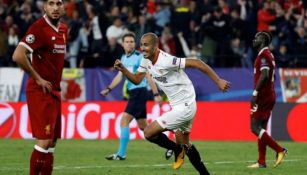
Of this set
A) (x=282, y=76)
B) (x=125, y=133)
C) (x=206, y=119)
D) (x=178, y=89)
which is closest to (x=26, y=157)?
(x=125, y=133)

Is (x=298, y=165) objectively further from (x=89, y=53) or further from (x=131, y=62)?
(x=89, y=53)

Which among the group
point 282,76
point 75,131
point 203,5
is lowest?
point 75,131

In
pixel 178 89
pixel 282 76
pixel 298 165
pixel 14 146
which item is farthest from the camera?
pixel 282 76

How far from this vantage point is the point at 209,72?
1301 centimetres

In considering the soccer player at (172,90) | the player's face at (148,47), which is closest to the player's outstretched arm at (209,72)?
the soccer player at (172,90)

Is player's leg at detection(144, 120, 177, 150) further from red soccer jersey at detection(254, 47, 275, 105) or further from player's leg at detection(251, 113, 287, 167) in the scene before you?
red soccer jersey at detection(254, 47, 275, 105)

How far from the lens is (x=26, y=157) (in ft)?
59.3

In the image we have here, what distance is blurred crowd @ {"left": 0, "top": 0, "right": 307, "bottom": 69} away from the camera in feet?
90.4

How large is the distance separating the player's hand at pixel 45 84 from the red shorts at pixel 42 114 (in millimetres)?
152

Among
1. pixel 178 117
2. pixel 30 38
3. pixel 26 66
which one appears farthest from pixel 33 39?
pixel 178 117

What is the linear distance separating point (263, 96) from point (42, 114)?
21.3 feet

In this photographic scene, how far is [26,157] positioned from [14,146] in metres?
3.20

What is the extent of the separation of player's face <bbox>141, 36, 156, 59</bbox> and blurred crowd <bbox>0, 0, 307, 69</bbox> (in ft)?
44.8

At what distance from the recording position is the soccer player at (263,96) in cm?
1630
